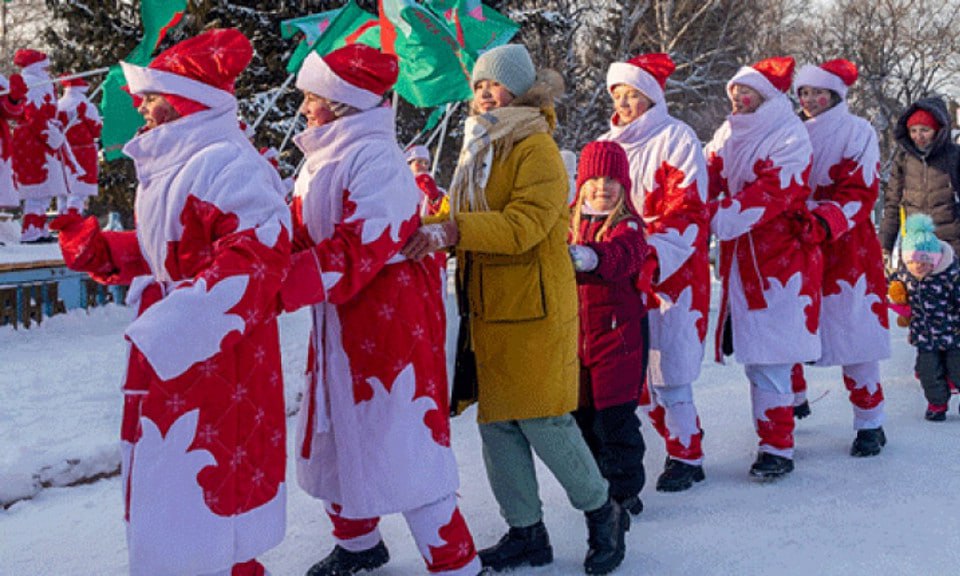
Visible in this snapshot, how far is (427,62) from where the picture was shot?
591 centimetres

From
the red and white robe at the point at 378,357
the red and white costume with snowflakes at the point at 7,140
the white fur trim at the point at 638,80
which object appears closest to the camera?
the red and white robe at the point at 378,357

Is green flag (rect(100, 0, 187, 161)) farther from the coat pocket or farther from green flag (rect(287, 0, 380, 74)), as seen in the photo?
the coat pocket

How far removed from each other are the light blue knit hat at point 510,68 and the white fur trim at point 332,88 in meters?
0.50

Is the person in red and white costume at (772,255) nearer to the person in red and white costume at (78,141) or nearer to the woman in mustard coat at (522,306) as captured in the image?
the woman in mustard coat at (522,306)

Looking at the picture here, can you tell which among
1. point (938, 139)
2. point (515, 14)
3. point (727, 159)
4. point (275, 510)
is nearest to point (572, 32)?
point (515, 14)

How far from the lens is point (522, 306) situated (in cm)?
319

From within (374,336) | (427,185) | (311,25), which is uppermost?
(311,25)

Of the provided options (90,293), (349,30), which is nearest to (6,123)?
(90,293)

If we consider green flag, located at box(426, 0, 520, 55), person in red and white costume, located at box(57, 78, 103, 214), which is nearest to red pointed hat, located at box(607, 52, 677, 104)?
green flag, located at box(426, 0, 520, 55)

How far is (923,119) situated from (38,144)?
26.6ft

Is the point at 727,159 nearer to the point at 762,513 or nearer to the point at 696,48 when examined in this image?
the point at 762,513

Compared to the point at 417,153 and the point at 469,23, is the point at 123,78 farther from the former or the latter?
the point at 417,153

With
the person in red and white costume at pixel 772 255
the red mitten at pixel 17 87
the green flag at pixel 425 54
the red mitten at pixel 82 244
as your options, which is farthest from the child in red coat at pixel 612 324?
the red mitten at pixel 17 87

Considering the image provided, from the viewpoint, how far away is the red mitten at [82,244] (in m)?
2.65
